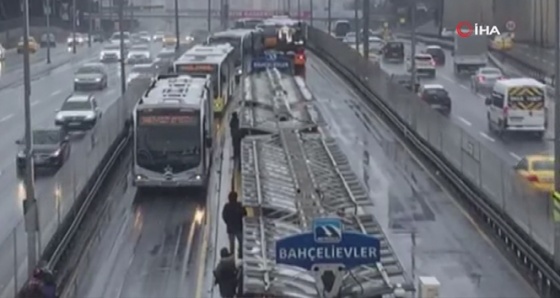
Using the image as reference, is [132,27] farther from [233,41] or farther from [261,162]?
[261,162]

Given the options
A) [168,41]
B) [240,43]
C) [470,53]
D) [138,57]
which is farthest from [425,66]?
[168,41]

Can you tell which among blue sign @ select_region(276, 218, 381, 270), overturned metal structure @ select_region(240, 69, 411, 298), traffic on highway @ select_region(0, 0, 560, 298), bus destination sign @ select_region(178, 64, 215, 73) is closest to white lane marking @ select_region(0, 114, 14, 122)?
traffic on highway @ select_region(0, 0, 560, 298)

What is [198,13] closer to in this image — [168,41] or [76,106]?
[168,41]

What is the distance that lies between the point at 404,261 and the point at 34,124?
22656 mm

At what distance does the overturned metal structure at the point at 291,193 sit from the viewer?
15789 mm

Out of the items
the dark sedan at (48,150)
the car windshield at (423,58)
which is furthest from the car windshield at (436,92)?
the dark sedan at (48,150)

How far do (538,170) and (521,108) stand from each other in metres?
11.6

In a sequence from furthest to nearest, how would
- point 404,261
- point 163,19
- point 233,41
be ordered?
1. point 163,19
2. point 233,41
3. point 404,261

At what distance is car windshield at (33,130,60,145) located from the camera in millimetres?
36250

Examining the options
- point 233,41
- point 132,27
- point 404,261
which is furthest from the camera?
point 132,27

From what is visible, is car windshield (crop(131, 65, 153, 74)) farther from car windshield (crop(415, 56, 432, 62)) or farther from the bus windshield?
the bus windshield

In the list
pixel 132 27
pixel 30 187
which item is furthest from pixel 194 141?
pixel 132 27

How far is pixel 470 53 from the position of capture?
63.0 m

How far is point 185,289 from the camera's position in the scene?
899 inches
